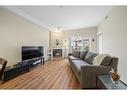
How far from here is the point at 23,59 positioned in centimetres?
567

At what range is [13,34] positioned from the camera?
536cm

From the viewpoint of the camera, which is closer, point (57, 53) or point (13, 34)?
point (13, 34)

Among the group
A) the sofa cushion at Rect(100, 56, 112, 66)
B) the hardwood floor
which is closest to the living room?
the hardwood floor

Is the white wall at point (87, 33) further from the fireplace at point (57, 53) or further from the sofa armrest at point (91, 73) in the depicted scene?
the sofa armrest at point (91, 73)

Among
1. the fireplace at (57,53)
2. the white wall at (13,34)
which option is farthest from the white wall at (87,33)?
the white wall at (13,34)

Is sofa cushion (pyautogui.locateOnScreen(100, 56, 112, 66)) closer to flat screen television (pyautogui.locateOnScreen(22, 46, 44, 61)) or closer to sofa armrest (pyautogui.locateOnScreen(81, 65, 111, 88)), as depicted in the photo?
sofa armrest (pyautogui.locateOnScreen(81, 65, 111, 88))

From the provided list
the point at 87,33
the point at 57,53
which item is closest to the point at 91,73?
the point at 87,33

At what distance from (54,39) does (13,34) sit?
6009 mm

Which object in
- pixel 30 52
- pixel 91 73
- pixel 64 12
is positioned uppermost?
pixel 64 12

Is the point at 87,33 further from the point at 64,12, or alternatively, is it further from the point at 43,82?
the point at 43,82

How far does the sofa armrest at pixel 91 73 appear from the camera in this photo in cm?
325

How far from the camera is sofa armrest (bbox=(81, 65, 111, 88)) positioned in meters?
3.25
